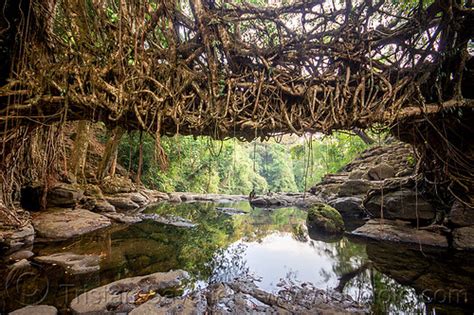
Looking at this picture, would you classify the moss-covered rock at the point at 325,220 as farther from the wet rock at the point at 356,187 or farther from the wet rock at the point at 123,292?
the wet rock at the point at 123,292

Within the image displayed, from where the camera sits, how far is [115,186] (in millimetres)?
8898

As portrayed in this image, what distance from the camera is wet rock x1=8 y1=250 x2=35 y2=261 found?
3.46 meters

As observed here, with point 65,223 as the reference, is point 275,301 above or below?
below

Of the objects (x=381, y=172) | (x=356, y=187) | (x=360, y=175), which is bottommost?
(x=356, y=187)

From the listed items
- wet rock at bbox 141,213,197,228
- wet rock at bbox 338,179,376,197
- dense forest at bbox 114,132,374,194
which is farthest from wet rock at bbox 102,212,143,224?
wet rock at bbox 338,179,376,197

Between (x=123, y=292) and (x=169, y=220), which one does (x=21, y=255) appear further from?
(x=169, y=220)

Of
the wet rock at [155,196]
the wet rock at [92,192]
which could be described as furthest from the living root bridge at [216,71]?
the wet rock at [155,196]

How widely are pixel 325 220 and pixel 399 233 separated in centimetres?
160

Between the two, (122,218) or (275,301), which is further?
(122,218)

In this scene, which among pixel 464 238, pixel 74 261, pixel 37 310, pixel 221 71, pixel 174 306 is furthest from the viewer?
pixel 464 238

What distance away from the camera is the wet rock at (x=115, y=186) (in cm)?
846

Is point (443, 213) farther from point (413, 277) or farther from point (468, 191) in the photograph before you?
point (413, 277)

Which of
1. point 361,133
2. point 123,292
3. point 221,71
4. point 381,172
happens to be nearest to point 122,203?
point 123,292

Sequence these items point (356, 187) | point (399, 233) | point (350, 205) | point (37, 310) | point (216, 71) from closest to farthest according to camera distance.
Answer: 1. point (37, 310)
2. point (216, 71)
3. point (399, 233)
4. point (350, 205)
5. point (356, 187)
